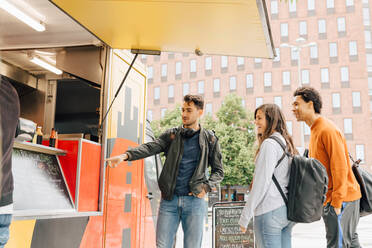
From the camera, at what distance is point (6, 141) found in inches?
79.5

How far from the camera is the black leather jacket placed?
137 inches

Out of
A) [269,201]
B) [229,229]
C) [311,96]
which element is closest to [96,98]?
[229,229]

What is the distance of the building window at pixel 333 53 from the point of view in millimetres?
43438

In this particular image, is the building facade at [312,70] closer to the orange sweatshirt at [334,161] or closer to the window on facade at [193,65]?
the window on facade at [193,65]

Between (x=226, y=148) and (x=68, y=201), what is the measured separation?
26.1m

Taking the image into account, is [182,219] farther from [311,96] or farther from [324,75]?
[324,75]

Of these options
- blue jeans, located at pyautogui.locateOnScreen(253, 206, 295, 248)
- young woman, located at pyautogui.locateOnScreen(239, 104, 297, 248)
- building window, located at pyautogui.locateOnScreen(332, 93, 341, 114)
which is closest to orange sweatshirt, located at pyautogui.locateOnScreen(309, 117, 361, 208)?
young woman, located at pyautogui.locateOnScreen(239, 104, 297, 248)

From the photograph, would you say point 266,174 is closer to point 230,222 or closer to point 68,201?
point 68,201

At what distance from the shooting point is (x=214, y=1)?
9.92 feet

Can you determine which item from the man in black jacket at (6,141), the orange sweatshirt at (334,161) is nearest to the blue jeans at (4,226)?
the man in black jacket at (6,141)

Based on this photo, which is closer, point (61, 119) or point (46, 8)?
point (46, 8)

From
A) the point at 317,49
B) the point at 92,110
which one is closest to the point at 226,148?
the point at 317,49

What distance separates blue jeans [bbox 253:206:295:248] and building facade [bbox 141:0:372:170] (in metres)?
39.7

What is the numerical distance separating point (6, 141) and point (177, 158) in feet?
5.86
